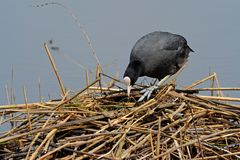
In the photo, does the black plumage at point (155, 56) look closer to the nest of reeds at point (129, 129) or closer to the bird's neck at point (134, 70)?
the bird's neck at point (134, 70)

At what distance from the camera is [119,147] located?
2.62m

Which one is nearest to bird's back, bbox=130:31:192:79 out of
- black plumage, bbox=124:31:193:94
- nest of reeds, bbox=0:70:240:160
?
black plumage, bbox=124:31:193:94

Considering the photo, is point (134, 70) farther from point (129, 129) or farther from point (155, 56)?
point (129, 129)

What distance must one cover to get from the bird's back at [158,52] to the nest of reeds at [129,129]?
2.37 meters

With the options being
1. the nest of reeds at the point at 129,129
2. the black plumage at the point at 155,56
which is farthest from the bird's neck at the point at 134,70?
the nest of reeds at the point at 129,129

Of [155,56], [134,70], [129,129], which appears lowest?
[129,129]

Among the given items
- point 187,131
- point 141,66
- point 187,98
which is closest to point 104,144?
point 187,131

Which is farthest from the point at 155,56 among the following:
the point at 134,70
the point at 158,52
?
the point at 134,70

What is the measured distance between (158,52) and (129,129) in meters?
3.05

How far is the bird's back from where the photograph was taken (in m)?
5.58

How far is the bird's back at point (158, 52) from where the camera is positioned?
18.3ft

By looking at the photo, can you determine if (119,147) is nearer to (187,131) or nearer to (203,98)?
(187,131)

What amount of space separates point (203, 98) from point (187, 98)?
0.42 feet

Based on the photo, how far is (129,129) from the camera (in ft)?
8.96
